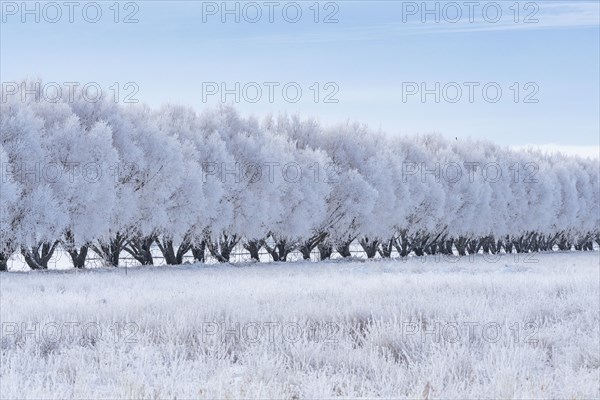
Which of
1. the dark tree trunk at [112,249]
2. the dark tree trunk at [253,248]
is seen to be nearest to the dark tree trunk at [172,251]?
the dark tree trunk at [112,249]

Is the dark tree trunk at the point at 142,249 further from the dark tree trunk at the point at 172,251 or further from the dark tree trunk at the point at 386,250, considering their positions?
the dark tree trunk at the point at 386,250

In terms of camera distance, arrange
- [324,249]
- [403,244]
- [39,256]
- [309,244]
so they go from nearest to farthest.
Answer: [39,256]
[309,244]
[324,249]
[403,244]

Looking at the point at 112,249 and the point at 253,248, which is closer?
the point at 112,249

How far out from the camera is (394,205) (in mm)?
48031

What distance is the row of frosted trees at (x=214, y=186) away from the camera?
102 ft

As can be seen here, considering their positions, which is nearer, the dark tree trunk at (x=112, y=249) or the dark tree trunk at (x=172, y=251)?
the dark tree trunk at (x=112, y=249)

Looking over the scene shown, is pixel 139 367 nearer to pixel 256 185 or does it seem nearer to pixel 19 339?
pixel 19 339

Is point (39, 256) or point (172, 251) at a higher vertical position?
point (39, 256)

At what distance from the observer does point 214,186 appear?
3762 centimetres

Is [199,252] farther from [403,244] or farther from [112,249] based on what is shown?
[403,244]

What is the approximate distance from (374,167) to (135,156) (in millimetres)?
18500

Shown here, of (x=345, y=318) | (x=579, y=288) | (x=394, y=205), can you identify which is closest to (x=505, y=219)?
(x=394, y=205)

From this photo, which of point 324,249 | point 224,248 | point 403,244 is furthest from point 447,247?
point 224,248

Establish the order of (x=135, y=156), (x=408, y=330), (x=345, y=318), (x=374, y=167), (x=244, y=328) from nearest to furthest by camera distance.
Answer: (x=408, y=330), (x=244, y=328), (x=345, y=318), (x=135, y=156), (x=374, y=167)
